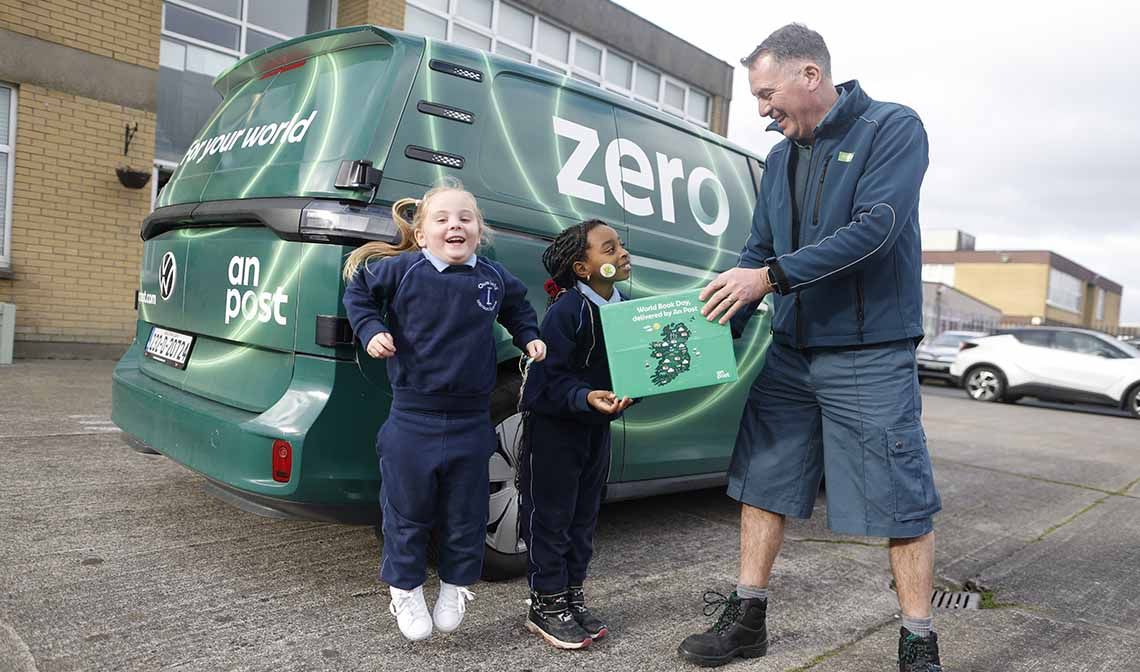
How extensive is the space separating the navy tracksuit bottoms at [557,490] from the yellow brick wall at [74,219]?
7474 millimetres

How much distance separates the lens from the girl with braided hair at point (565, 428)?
2637mm

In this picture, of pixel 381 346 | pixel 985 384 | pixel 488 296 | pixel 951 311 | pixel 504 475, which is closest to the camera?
pixel 381 346

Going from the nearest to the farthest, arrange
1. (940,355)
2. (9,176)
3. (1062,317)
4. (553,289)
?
Answer: (553,289), (9,176), (940,355), (1062,317)

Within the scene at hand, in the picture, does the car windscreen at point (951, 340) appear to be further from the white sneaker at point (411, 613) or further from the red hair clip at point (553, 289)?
the white sneaker at point (411, 613)

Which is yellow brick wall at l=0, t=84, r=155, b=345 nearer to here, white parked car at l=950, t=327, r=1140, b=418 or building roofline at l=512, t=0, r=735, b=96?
building roofline at l=512, t=0, r=735, b=96

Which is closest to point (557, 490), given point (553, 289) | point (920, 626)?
point (553, 289)

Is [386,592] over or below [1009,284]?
below

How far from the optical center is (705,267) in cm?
392

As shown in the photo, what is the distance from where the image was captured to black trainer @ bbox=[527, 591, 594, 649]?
2598mm

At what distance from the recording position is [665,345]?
8.20ft

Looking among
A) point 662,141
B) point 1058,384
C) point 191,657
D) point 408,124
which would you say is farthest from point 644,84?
point 191,657

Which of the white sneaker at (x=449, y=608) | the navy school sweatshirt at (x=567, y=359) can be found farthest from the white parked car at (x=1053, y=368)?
the white sneaker at (x=449, y=608)

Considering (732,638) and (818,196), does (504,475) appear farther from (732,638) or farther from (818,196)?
(818,196)

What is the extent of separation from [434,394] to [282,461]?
0.58 meters
